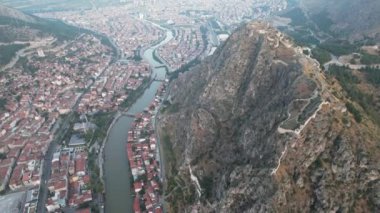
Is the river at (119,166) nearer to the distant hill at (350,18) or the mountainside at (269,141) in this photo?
the mountainside at (269,141)

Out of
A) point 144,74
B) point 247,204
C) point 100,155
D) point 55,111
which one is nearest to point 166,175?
point 100,155

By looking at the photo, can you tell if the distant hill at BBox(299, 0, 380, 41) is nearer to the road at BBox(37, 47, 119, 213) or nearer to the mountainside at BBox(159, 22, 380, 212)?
the mountainside at BBox(159, 22, 380, 212)

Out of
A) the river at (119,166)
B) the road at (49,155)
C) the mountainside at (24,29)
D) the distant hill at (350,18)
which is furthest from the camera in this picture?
the mountainside at (24,29)

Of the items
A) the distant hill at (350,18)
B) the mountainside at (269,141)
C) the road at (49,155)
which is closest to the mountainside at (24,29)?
the road at (49,155)

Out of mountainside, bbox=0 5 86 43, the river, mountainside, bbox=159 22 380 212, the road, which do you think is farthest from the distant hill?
mountainside, bbox=0 5 86 43

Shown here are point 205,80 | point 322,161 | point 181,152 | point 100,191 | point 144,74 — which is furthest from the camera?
point 144,74

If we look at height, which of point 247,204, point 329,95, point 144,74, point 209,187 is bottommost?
point 144,74

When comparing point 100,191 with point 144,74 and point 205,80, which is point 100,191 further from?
point 144,74
